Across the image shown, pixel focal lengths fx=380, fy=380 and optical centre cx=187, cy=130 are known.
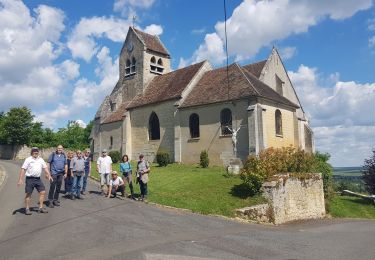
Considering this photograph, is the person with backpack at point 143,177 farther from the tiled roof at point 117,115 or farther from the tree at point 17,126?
the tree at point 17,126

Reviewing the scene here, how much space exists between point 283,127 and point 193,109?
725 centimetres

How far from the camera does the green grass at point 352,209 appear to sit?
22.6 metres

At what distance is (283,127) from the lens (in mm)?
29938

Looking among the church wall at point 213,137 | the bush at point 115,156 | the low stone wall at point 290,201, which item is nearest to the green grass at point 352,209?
the low stone wall at point 290,201

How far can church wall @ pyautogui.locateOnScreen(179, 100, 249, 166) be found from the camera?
27453 mm

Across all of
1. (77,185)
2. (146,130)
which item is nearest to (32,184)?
(77,185)

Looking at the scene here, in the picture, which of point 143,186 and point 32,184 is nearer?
point 32,184

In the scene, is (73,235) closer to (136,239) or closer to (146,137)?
(136,239)

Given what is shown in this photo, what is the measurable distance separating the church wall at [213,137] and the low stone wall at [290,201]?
783 centimetres

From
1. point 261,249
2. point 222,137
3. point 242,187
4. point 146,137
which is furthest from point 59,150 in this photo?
point 146,137

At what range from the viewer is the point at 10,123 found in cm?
4881

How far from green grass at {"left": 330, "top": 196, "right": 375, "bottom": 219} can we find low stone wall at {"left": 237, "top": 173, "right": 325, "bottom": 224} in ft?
9.35

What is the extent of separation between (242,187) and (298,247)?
28.9 feet

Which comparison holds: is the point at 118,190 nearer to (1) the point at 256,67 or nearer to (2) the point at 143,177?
(2) the point at 143,177
